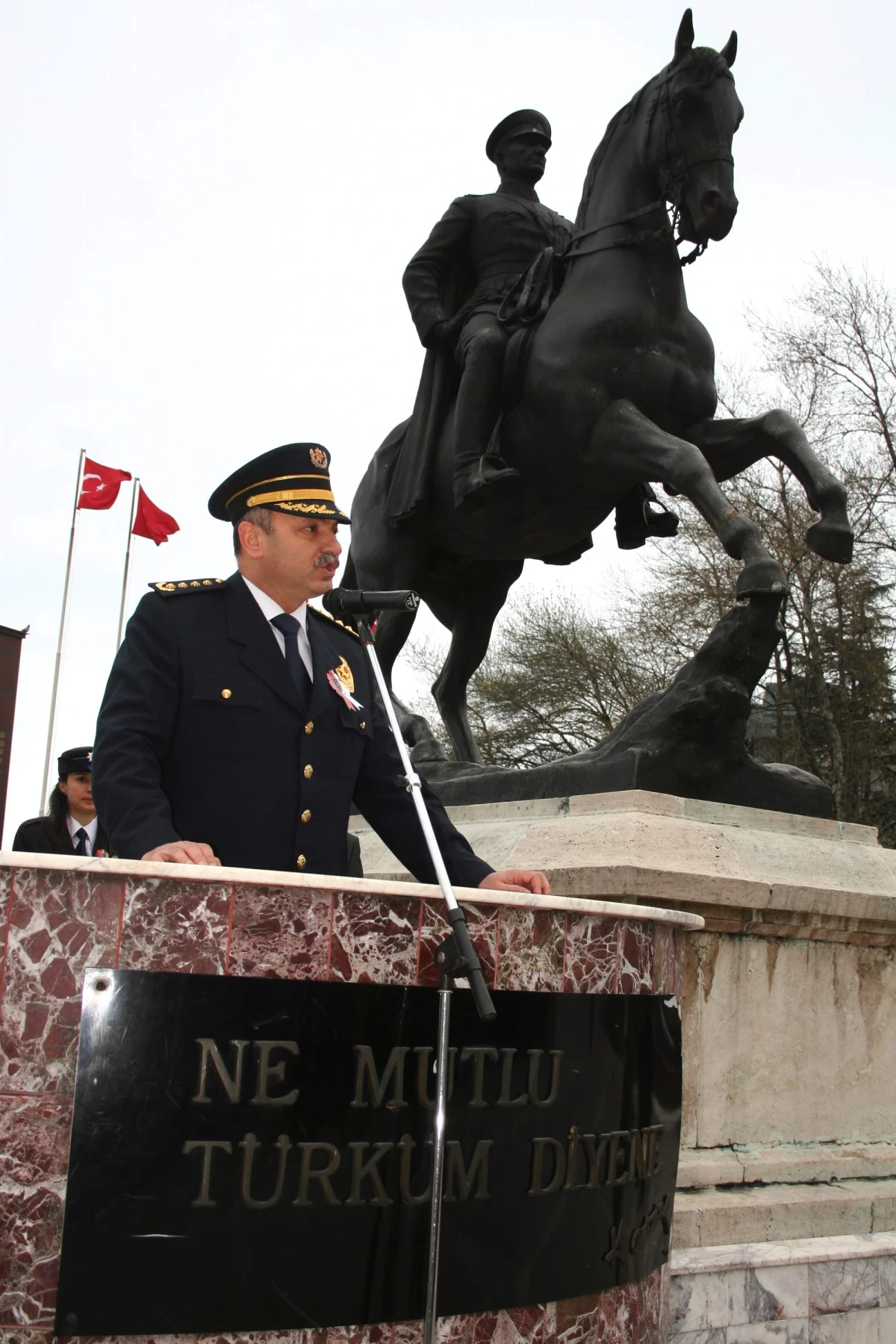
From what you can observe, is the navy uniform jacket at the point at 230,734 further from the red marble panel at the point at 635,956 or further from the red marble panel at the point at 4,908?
the red marble panel at the point at 4,908

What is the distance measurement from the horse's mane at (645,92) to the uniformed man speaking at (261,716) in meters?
3.80

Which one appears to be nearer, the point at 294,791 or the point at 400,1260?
the point at 400,1260

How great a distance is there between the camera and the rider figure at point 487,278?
21.4 feet

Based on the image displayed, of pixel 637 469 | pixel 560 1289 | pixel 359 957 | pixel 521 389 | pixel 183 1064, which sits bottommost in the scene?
pixel 560 1289

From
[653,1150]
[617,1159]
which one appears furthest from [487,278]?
[617,1159]

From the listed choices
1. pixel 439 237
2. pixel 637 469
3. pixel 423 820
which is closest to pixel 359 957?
pixel 423 820

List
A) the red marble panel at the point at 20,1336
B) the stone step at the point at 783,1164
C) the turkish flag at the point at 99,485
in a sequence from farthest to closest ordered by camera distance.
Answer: the turkish flag at the point at 99,485 → the stone step at the point at 783,1164 → the red marble panel at the point at 20,1336

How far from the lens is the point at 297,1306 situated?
2.23 metres

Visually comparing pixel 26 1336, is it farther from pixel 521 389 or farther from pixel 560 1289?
pixel 521 389

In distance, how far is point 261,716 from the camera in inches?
115

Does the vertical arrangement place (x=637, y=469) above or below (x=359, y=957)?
above

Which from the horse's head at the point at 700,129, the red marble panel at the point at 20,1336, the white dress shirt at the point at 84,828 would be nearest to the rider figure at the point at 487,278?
the horse's head at the point at 700,129

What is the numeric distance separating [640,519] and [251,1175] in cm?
503

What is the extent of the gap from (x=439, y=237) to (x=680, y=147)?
1403 mm
